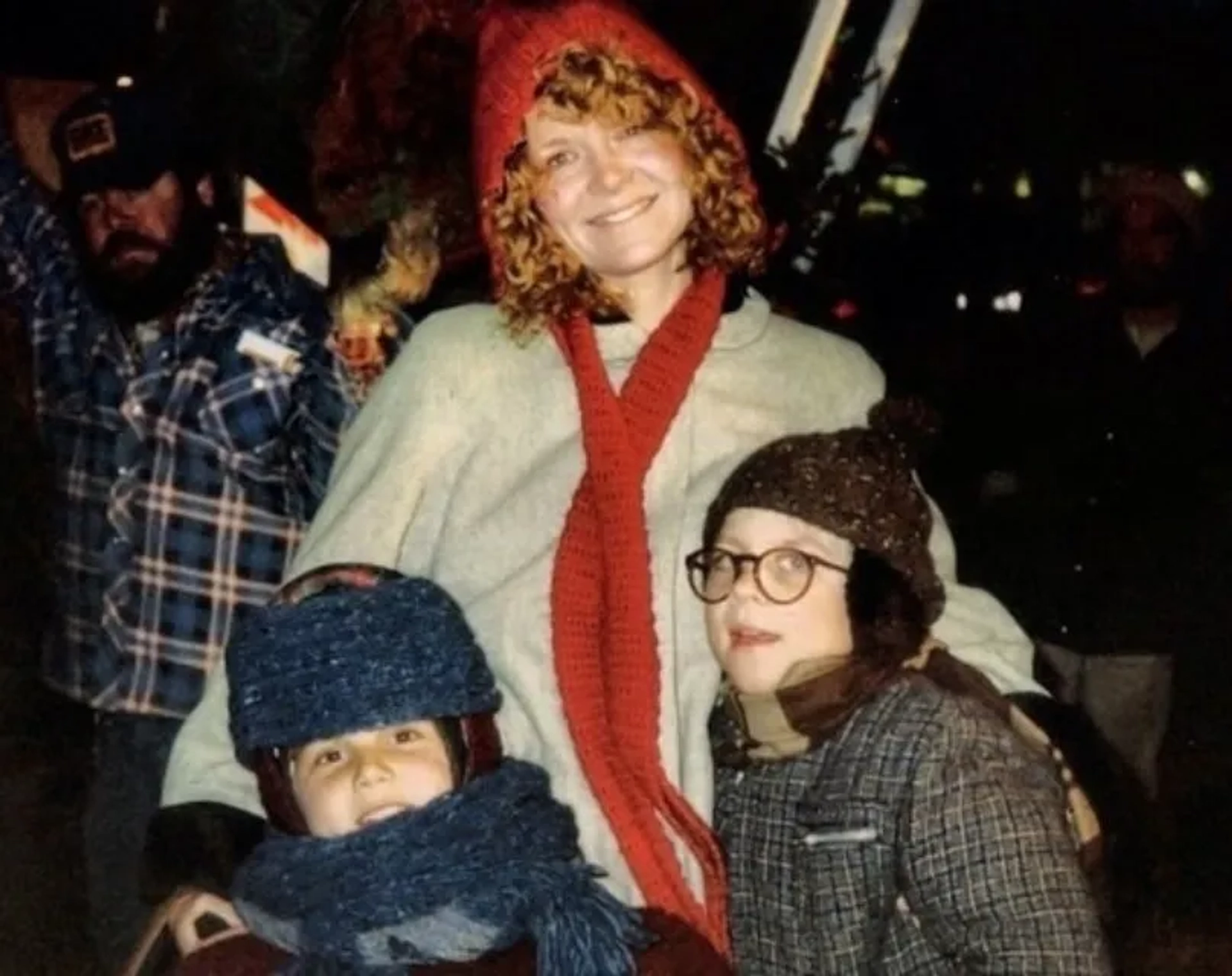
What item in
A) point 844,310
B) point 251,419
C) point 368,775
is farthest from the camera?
point 844,310

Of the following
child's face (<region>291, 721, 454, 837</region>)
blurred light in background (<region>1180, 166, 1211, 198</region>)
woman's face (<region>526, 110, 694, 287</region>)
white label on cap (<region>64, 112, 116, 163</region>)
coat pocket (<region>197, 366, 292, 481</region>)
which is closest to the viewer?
child's face (<region>291, 721, 454, 837</region>)

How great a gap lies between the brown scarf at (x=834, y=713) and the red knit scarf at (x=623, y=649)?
11cm

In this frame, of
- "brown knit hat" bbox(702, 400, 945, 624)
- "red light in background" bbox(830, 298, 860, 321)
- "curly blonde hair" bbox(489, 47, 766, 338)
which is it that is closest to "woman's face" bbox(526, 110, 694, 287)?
"curly blonde hair" bbox(489, 47, 766, 338)

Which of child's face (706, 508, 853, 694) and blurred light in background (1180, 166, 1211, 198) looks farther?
blurred light in background (1180, 166, 1211, 198)

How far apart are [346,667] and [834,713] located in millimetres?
589

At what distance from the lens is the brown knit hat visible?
8.95 feet

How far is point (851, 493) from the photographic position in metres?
2.73

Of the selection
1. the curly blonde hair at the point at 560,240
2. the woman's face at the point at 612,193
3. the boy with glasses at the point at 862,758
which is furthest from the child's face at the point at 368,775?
the woman's face at the point at 612,193

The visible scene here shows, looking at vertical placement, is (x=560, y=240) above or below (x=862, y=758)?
above

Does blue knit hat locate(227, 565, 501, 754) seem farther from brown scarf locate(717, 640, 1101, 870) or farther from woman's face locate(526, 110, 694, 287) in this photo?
woman's face locate(526, 110, 694, 287)

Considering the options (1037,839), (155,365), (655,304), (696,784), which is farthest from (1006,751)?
(155,365)

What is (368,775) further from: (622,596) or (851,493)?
(851,493)

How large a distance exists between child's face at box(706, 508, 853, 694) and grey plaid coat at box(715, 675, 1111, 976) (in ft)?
0.34

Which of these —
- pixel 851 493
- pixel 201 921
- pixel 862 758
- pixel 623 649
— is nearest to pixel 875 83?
pixel 851 493
